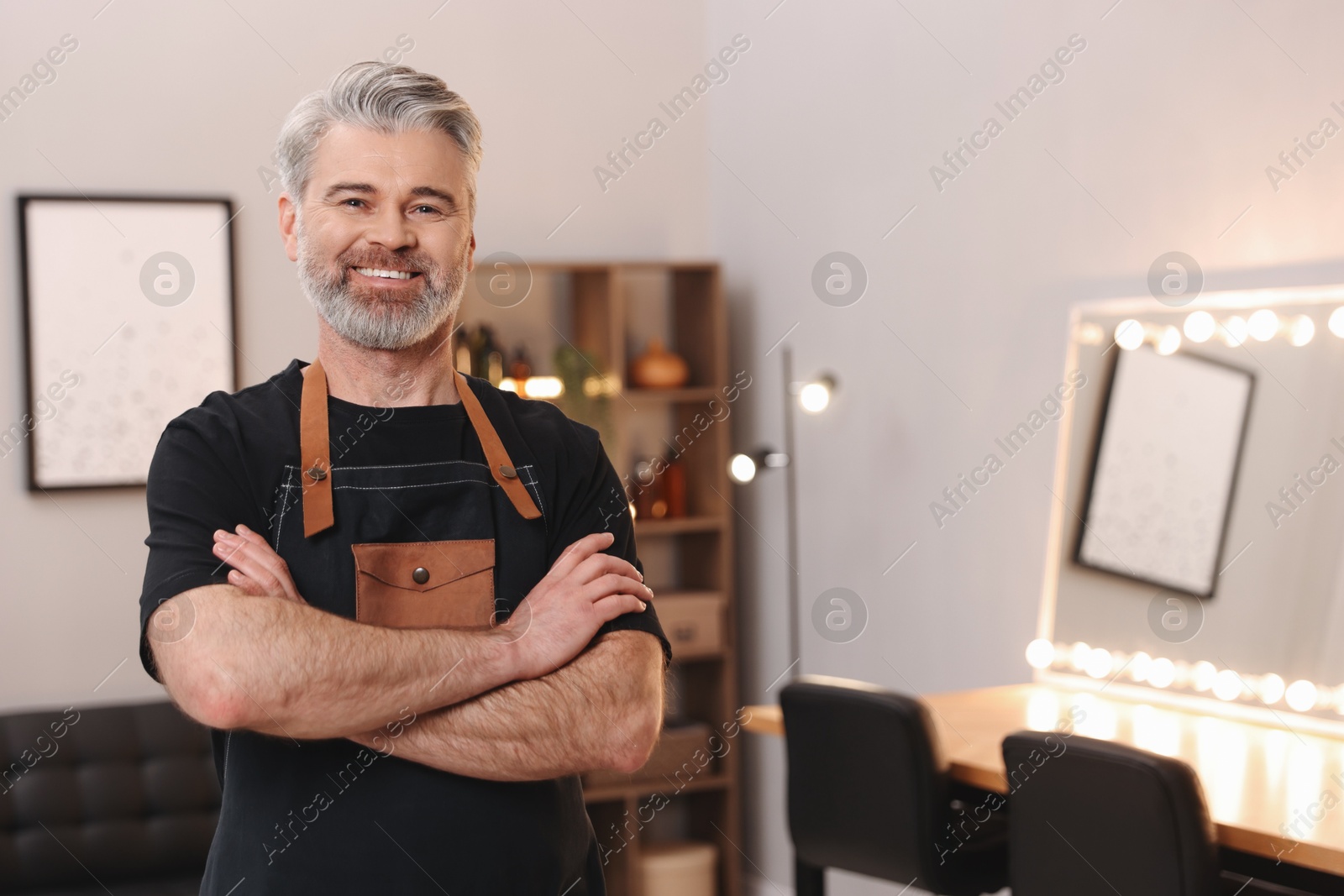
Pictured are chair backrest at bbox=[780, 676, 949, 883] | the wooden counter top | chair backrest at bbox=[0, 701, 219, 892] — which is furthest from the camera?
chair backrest at bbox=[0, 701, 219, 892]

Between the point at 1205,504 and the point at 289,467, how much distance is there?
7.50 ft

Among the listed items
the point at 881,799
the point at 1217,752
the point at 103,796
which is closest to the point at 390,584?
the point at 881,799

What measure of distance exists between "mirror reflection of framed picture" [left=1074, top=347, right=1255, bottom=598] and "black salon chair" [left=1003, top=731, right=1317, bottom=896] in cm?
85

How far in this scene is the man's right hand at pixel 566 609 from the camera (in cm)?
159

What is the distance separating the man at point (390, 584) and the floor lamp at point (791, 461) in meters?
2.24

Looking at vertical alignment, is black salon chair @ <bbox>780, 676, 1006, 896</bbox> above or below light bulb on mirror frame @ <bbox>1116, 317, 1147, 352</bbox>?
below

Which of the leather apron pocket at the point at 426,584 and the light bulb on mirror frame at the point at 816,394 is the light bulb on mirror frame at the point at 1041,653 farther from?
the leather apron pocket at the point at 426,584

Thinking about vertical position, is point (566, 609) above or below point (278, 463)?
below

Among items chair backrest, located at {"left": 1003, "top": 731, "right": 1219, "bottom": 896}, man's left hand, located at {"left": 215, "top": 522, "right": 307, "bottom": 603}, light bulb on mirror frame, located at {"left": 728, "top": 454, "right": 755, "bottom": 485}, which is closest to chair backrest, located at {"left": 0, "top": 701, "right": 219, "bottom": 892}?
light bulb on mirror frame, located at {"left": 728, "top": 454, "right": 755, "bottom": 485}

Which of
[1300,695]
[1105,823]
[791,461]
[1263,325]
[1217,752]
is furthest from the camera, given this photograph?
[791,461]

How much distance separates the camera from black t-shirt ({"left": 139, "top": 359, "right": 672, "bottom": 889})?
4.99ft

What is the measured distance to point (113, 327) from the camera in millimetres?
4121

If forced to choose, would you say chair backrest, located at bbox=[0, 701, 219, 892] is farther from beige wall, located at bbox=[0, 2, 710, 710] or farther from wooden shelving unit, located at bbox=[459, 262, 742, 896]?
wooden shelving unit, located at bbox=[459, 262, 742, 896]

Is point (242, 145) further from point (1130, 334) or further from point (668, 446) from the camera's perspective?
point (1130, 334)
